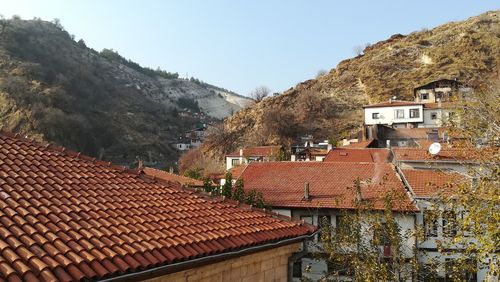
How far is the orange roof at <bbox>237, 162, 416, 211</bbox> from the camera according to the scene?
77.7ft

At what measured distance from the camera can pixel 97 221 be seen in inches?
239

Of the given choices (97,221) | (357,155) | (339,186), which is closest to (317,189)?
(339,186)

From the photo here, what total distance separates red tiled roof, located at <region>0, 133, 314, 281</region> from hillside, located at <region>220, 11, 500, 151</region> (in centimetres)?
5912

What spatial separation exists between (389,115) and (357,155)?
26329 mm

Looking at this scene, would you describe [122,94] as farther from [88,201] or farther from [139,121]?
[88,201]

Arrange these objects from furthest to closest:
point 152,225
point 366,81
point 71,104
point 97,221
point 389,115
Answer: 1. point 71,104
2. point 366,81
3. point 389,115
4. point 152,225
5. point 97,221

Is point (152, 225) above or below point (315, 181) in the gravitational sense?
above

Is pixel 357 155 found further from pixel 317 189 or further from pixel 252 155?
pixel 252 155

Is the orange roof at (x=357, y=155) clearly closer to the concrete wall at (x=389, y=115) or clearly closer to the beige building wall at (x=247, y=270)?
the concrete wall at (x=389, y=115)

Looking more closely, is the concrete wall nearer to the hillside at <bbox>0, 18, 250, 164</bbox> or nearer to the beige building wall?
the hillside at <bbox>0, 18, 250, 164</bbox>

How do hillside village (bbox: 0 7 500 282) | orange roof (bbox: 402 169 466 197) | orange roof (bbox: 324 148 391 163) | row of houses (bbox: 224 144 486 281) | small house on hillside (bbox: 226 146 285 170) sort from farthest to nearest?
small house on hillside (bbox: 226 146 285 170), orange roof (bbox: 324 148 391 163), orange roof (bbox: 402 169 466 197), row of houses (bbox: 224 144 486 281), hillside village (bbox: 0 7 500 282)

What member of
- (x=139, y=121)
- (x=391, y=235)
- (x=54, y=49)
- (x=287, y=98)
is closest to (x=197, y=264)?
(x=391, y=235)

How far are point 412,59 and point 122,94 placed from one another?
87.6 meters

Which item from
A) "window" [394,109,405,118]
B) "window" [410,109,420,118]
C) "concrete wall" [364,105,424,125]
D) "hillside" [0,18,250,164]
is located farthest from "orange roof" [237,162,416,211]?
"hillside" [0,18,250,164]
